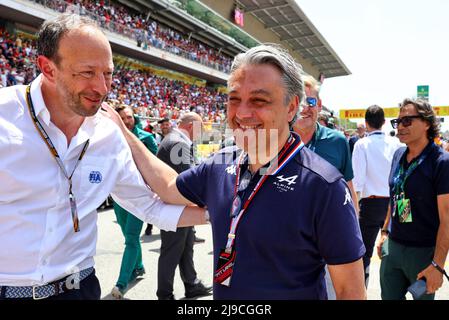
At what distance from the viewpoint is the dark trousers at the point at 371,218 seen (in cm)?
415

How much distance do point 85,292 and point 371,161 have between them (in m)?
3.77

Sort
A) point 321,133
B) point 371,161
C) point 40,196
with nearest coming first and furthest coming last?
point 40,196
point 321,133
point 371,161

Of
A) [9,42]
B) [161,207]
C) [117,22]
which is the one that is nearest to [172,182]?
[161,207]

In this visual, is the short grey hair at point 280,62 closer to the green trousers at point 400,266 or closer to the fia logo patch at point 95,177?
the fia logo patch at point 95,177

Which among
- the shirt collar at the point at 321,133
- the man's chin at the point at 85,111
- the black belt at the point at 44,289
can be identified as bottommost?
the black belt at the point at 44,289

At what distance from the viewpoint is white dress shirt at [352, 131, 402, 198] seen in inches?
171

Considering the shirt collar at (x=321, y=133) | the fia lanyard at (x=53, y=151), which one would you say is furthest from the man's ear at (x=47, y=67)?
the shirt collar at (x=321, y=133)

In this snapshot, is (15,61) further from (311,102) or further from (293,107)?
(293,107)

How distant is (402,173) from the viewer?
2885 millimetres

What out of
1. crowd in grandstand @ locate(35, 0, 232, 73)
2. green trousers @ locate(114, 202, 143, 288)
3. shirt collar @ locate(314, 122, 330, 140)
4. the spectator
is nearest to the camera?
the spectator

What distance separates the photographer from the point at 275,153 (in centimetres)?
159

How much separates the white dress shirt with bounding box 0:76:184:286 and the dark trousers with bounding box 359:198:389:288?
10.9 ft

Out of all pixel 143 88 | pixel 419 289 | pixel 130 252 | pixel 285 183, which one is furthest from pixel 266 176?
pixel 143 88

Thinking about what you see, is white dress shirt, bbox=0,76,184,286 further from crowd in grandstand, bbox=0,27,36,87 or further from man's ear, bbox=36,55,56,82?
crowd in grandstand, bbox=0,27,36,87
